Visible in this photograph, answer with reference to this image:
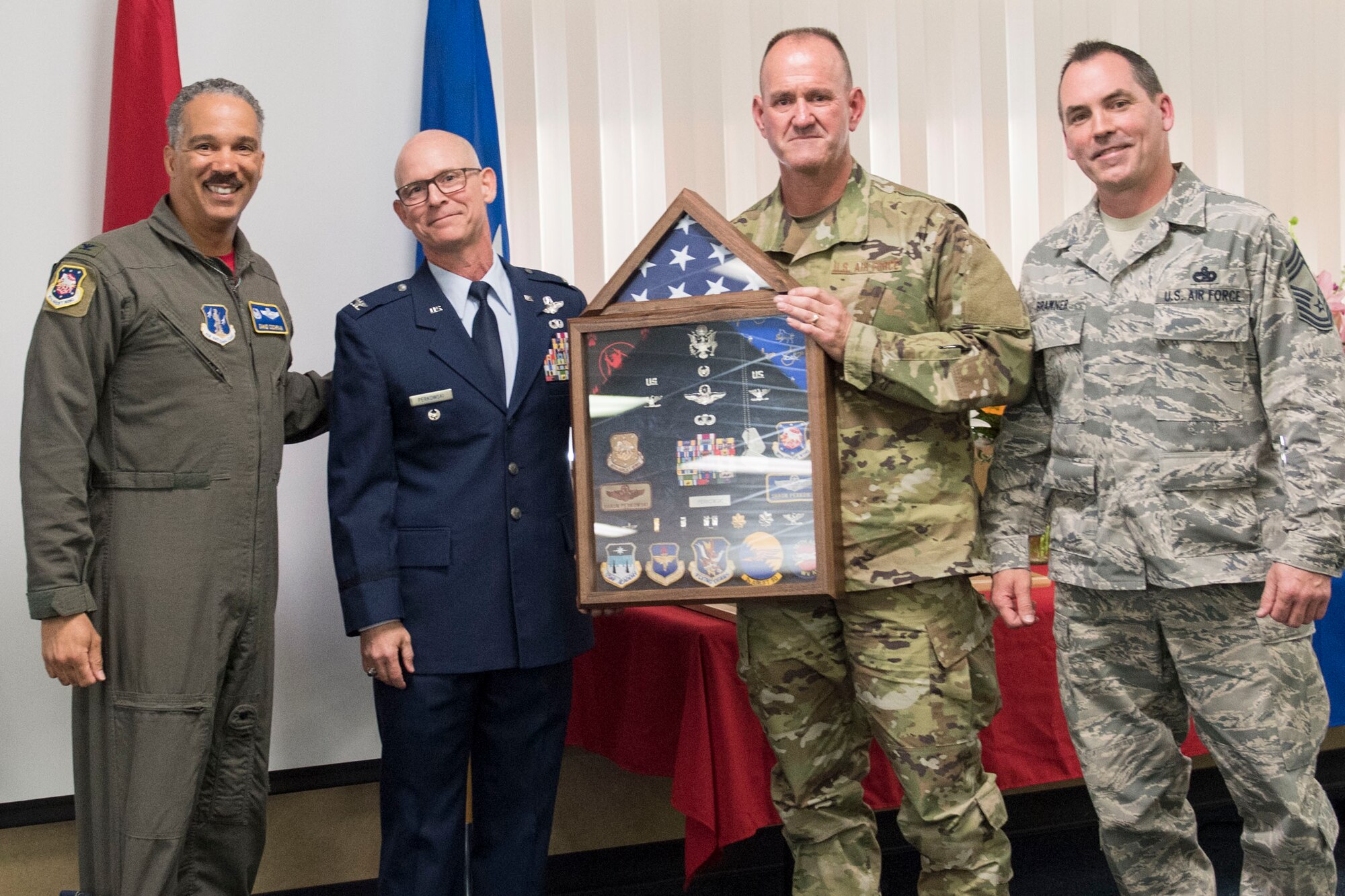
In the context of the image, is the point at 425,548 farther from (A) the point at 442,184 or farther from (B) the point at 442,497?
(A) the point at 442,184

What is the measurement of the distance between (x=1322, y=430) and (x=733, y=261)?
3.21ft

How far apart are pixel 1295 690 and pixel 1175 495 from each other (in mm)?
372

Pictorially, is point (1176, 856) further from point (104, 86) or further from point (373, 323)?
point (104, 86)

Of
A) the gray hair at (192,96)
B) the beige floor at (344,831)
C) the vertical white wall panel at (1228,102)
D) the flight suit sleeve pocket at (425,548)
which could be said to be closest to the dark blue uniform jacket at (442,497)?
the flight suit sleeve pocket at (425,548)

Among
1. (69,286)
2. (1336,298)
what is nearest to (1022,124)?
(1336,298)

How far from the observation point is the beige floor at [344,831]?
2627 mm

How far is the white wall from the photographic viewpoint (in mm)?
2566

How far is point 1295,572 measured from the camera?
5.79 feet

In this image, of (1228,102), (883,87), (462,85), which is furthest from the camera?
(1228,102)

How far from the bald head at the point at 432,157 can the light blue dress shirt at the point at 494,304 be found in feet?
0.59

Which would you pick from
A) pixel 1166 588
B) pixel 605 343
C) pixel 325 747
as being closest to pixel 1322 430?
pixel 1166 588

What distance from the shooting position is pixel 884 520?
1.89 meters

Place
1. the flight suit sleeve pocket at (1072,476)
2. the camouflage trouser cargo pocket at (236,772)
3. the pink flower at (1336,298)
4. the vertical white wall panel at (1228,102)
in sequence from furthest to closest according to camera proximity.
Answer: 1. the vertical white wall panel at (1228,102)
2. the pink flower at (1336,298)
3. the camouflage trouser cargo pocket at (236,772)
4. the flight suit sleeve pocket at (1072,476)

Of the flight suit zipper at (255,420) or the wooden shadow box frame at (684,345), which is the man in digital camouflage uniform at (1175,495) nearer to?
the wooden shadow box frame at (684,345)
